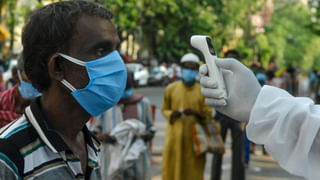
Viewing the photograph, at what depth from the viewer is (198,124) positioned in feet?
24.8

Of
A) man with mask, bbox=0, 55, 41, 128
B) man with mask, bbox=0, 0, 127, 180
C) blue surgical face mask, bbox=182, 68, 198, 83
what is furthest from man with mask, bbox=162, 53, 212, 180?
man with mask, bbox=0, 0, 127, 180

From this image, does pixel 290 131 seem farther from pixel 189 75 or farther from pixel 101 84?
pixel 189 75

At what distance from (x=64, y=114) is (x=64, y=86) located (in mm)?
111

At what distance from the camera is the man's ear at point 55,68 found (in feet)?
7.68

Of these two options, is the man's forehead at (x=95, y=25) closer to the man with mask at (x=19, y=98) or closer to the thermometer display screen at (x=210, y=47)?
the thermometer display screen at (x=210, y=47)

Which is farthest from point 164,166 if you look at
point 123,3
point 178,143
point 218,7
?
point 218,7

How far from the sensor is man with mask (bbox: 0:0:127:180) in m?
2.14

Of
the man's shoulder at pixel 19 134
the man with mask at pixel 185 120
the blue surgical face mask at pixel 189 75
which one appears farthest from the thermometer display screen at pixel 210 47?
the blue surgical face mask at pixel 189 75

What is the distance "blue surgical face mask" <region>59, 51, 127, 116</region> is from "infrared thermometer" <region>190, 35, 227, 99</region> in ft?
1.24

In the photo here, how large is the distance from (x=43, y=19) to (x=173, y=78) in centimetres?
2902

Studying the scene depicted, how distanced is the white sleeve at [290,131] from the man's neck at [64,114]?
70 centimetres

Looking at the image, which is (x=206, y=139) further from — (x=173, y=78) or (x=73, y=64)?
(x=173, y=78)

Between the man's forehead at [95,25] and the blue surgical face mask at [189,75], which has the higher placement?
the man's forehead at [95,25]

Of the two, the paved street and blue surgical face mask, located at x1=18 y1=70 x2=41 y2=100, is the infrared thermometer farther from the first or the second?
the paved street
